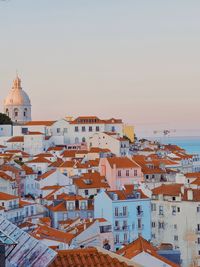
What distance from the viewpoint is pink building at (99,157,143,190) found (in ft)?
158

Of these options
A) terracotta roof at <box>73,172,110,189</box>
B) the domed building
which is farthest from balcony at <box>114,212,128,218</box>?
the domed building

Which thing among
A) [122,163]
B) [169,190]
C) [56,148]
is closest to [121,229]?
[169,190]

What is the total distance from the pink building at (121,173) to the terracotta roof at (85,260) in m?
41.2

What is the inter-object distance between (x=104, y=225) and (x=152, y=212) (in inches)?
166

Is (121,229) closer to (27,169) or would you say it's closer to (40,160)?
(27,169)

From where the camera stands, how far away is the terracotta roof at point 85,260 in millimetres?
6156

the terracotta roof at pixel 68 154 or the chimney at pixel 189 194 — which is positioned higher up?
the terracotta roof at pixel 68 154

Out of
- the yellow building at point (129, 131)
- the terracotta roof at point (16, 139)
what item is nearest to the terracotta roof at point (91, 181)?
the terracotta roof at point (16, 139)

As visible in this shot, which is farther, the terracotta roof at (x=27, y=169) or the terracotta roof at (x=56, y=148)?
the terracotta roof at (x=56, y=148)

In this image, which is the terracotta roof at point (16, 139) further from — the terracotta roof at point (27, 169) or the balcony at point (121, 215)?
the balcony at point (121, 215)

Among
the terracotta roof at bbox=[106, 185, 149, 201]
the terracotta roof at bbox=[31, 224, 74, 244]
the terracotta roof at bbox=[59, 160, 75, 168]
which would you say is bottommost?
the terracotta roof at bbox=[31, 224, 74, 244]

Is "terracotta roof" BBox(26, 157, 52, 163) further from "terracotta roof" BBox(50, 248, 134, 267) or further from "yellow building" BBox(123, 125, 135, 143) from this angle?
"terracotta roof" BBox(50, 248, 134, 267)

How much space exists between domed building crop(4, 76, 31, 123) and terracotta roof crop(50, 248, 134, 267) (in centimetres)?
8312

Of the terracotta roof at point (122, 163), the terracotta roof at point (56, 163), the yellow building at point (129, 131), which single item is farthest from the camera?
the yellow building at point (129, 131)
